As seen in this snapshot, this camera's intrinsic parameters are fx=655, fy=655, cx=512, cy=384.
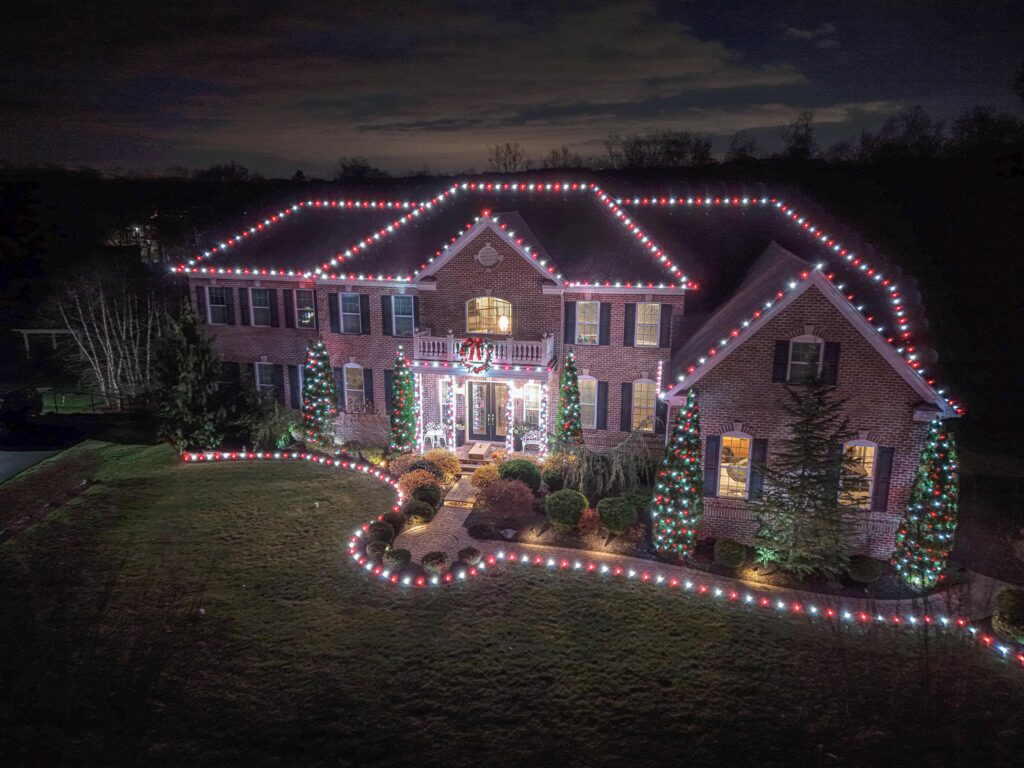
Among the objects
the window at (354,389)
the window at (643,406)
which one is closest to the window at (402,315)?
the window at (354,389)

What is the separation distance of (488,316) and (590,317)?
11.9 ft

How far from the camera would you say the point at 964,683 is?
12.0 metres

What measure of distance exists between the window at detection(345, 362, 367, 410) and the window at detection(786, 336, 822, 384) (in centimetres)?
1524

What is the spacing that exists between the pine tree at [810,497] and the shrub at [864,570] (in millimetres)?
263

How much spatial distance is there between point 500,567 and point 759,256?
1574cm

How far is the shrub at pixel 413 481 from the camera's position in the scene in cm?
2012

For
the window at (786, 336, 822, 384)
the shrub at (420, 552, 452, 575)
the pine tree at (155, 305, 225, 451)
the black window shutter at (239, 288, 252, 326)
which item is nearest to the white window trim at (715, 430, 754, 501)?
Answer: the window at (786, 336, 822, 384)

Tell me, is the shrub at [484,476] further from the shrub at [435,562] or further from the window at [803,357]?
the window at [803,357]

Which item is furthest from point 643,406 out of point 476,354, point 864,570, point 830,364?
point 864,570

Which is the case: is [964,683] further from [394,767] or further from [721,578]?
[394,767]

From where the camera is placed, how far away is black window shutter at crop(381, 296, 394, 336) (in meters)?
24.1

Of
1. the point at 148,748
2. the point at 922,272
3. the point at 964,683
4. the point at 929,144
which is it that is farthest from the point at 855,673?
the point at 929,144

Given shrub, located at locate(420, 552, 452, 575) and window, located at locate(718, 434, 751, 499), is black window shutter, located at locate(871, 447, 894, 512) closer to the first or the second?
window, located at locate(718, 434, 751, 499)

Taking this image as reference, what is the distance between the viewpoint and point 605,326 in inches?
875
